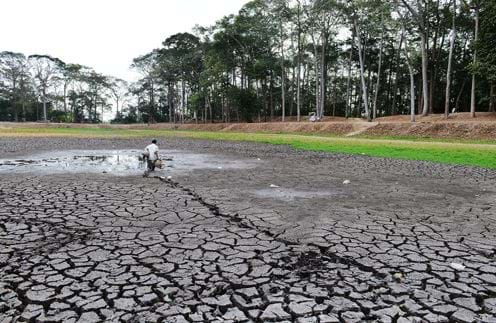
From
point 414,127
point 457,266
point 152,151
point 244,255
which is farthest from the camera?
point 414,127

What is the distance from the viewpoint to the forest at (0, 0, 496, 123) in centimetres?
3191

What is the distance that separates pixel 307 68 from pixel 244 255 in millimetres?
52745

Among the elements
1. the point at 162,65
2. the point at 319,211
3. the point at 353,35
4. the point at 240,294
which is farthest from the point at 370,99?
the point at 240,294

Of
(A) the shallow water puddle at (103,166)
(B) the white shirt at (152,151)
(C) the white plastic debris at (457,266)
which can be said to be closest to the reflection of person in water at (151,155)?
(B) the white shirt at (152,151)

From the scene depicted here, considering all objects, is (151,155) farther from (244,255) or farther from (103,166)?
(244,255)

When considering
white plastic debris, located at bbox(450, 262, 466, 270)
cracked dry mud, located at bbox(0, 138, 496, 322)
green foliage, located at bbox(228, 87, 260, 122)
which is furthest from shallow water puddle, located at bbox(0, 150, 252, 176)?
green foliage, located at bbox(228, 87, 260, 122)

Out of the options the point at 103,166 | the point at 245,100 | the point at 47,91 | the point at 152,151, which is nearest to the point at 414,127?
the point at 152,151

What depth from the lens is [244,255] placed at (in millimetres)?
4121

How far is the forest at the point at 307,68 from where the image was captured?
31.9 metres

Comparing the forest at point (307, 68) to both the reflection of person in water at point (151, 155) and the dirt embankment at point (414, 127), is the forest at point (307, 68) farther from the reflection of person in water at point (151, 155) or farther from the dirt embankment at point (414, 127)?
the reflection of person in water at point (151, 155)

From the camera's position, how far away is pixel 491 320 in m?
2.82

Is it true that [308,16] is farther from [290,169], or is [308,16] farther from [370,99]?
[290,169]

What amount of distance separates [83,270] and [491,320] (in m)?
3.73

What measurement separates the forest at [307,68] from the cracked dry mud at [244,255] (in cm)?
2637
